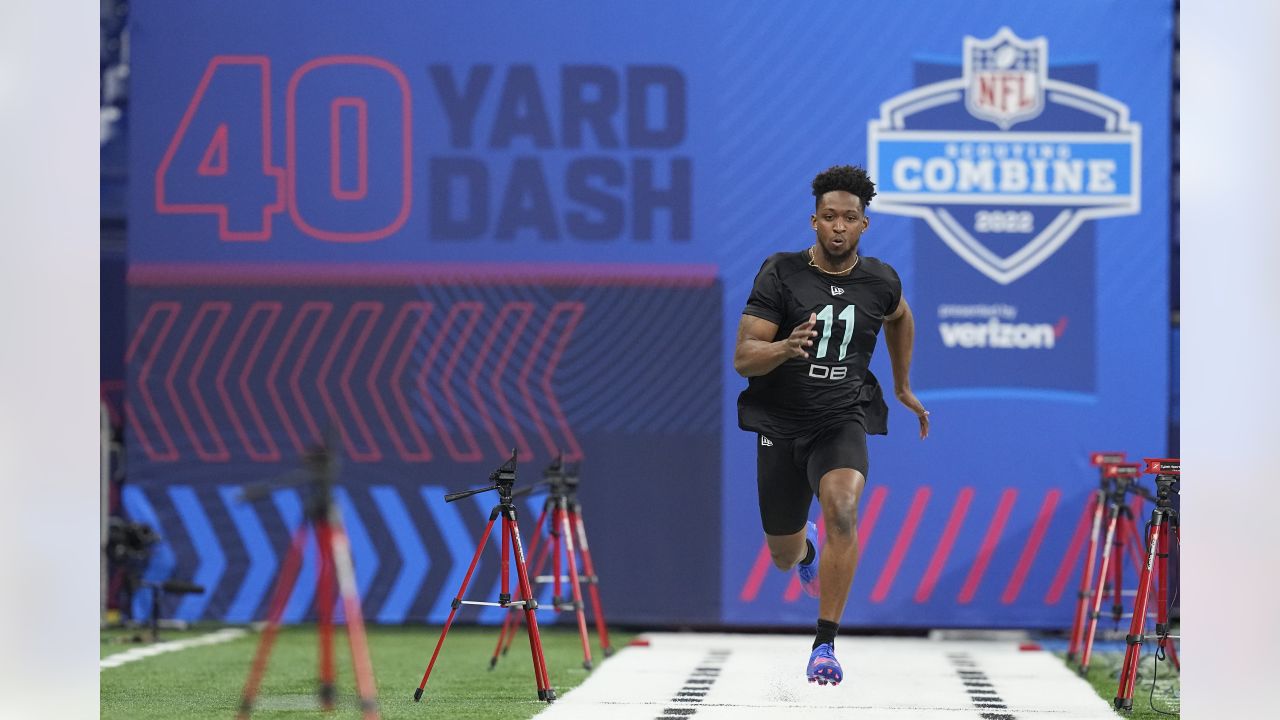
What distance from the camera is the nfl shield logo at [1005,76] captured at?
917 cm

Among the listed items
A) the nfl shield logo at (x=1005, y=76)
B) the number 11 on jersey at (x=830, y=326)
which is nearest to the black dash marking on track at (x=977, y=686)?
the number 11 on jersey at (x=830, y=326)

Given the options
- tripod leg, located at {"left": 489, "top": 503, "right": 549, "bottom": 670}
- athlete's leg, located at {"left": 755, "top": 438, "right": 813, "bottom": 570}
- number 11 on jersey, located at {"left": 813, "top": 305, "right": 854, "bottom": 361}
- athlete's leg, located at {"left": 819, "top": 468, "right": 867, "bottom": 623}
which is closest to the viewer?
athlete's leg, located at {"left": 819, "top": 468, "right": 867, "bottom": 623}

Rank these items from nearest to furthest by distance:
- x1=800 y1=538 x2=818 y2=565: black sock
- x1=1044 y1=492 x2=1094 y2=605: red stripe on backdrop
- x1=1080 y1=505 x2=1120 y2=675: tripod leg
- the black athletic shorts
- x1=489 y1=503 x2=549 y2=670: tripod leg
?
the black athletic shorts < x1=800 y1=538 x2=818 y2=565: black sock < x1=1080 y1=505 x2=1120 y2=675: tripod leg < x1=489 y1=503 x2=549 y2=670: tripod leg < x1=1044 y1=492 x2=1094 y2=605: red stripe on backdrop

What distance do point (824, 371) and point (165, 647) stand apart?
4154 mm

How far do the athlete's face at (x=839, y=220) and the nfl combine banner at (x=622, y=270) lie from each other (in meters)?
2.91

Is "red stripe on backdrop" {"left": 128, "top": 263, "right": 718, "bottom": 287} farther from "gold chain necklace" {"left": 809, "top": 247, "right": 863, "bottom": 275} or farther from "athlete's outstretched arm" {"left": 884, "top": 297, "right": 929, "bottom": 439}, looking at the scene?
"gold chain necklace" {"left": 809, "top": 247, "right": 863, "bottom": 275}

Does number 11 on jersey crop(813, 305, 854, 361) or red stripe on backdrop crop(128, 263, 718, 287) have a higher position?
red stripe on backdrop crop(128, 263, 718, 287)

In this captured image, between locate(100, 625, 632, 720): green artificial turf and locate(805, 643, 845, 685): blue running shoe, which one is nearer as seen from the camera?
locate(805, 643, 845, 685): blue running shoe

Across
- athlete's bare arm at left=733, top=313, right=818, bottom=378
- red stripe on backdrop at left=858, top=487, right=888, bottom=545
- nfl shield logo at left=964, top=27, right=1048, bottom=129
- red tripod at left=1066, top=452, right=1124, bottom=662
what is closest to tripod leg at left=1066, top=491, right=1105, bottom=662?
red tripod at left=1066, top=452, right=1124, bottom=662

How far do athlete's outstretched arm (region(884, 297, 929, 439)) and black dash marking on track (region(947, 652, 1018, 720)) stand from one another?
108 cm

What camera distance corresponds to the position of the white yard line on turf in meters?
7.96

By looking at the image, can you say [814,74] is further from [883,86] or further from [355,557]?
[355,557]

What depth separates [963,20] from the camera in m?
9.20
